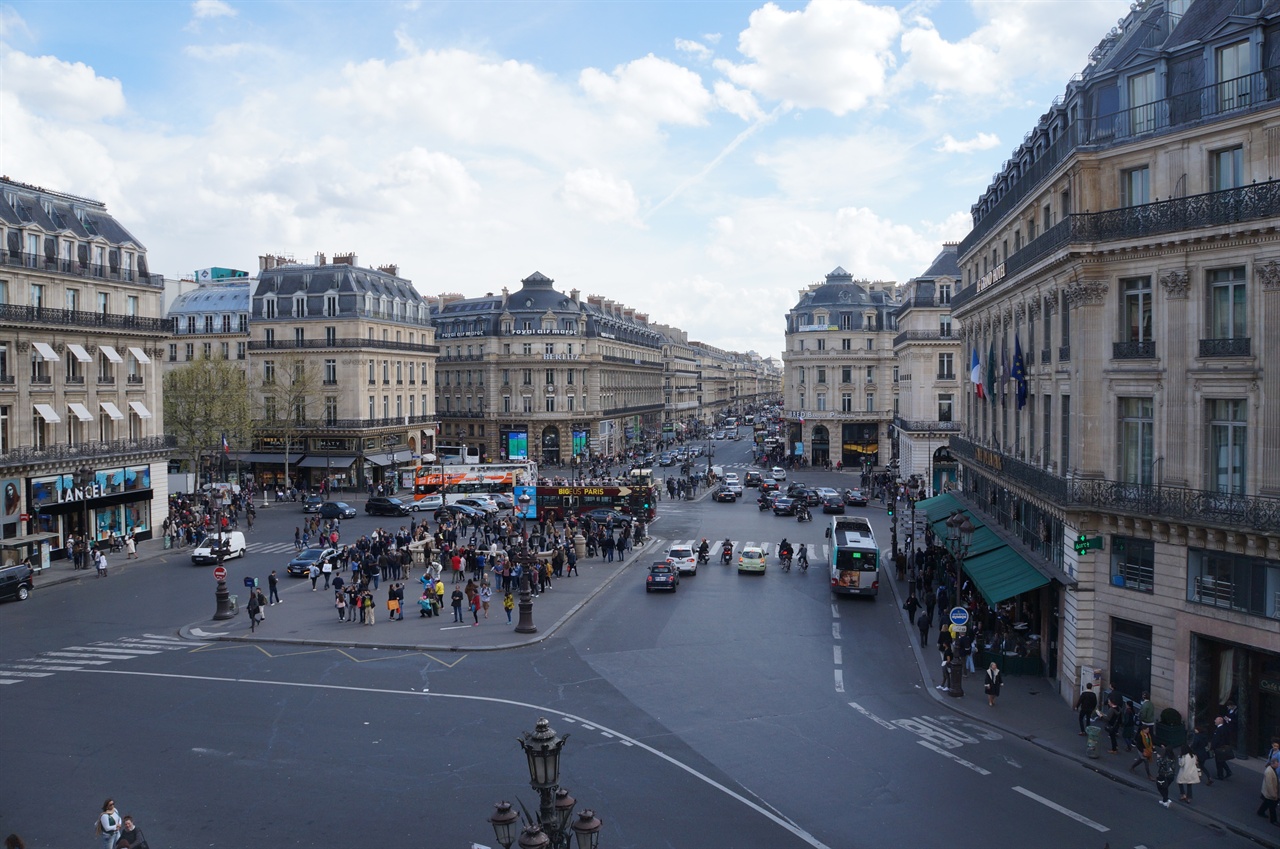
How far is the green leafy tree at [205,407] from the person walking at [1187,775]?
55773 millimetres

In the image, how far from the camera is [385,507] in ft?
195

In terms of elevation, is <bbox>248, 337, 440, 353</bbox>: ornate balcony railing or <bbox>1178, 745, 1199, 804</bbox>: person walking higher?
<bbox>248, 337, 440, 353</bbox>: ornate balcony railing

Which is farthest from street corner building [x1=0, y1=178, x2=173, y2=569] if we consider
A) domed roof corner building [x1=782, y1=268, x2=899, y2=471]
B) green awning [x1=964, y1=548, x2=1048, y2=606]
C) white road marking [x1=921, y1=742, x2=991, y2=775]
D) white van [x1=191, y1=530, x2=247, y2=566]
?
domed roof corner building [x1=782, y1=268, x2=899, y2=471]

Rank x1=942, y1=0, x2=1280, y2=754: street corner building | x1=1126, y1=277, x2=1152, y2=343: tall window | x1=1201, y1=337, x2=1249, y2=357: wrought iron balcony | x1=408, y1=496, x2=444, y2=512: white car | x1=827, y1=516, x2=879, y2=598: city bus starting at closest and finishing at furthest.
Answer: x1=942, y1=0, x2=1280, y2=754: street corner building < x1=1201, y1=337, x2=1249, y2=357: wrought iron balcony < x1=1126, y1=277, x2=1152, y2=343: tall window < x1=827, y1=516, x2=879, y2=598: city bus < x1=408, y1=496, x2=444, y2=512: white car

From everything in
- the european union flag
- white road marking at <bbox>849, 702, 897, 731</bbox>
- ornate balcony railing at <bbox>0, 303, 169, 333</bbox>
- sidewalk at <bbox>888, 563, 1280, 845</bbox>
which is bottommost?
sidewalk at <bbox>888, 563, 1280, 845</bbox>

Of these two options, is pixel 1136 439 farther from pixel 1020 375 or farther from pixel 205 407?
pixel 205 407

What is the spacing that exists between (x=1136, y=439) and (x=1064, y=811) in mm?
9471

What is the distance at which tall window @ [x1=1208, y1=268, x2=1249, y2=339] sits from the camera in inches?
805

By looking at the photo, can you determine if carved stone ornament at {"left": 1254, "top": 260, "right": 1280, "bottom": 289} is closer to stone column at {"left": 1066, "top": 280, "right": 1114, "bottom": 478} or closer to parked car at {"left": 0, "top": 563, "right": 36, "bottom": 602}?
stone column at {"left": 1066, "top": 280, "right": 1114, "bottom": 478}

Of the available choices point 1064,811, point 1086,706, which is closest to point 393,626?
point 1086,706

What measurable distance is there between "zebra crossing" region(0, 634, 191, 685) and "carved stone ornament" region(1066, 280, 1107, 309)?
1038 inches

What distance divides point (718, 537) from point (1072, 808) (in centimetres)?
3488

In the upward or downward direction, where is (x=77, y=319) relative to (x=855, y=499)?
upward

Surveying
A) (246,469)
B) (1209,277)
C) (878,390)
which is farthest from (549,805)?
(878,390)
